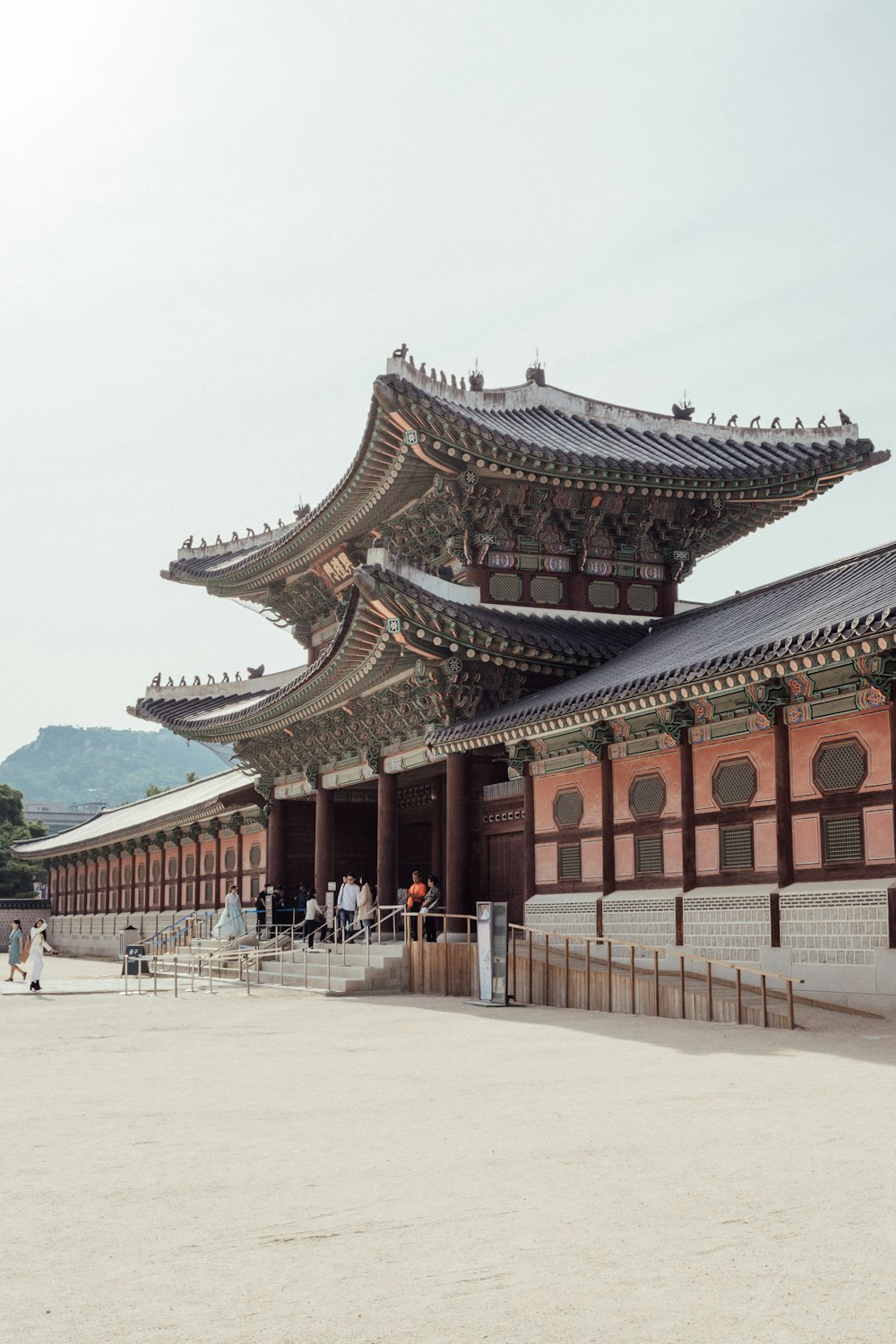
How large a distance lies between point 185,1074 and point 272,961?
17.3 metres

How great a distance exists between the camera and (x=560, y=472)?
2838 cm

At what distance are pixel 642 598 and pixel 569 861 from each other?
760 centimetres

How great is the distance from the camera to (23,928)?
73.2 meters

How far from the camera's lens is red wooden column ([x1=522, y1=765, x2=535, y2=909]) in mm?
26609

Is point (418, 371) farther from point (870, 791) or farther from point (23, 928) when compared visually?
point (23, 928)

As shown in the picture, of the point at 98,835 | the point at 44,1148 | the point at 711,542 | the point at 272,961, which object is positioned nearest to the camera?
the point at 44,1148

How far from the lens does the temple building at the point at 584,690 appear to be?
1962 cm

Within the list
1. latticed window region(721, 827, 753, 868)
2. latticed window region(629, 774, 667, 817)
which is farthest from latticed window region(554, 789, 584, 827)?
latticed window region(721, 827, 753, 868)

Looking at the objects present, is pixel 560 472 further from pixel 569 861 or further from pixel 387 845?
pixel 387 845

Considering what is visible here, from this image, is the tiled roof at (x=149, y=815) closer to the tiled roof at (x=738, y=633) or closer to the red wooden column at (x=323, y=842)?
the red wooden column at (x=323, y=842)

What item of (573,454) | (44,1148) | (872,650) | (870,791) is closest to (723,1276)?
(44,1148)

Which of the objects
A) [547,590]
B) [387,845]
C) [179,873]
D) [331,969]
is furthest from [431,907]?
[179,873]

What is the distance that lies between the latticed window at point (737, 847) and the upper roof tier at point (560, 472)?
9.26m

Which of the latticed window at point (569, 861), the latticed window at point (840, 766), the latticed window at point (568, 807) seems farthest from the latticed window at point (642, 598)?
the latticed window at point (840, 766)
